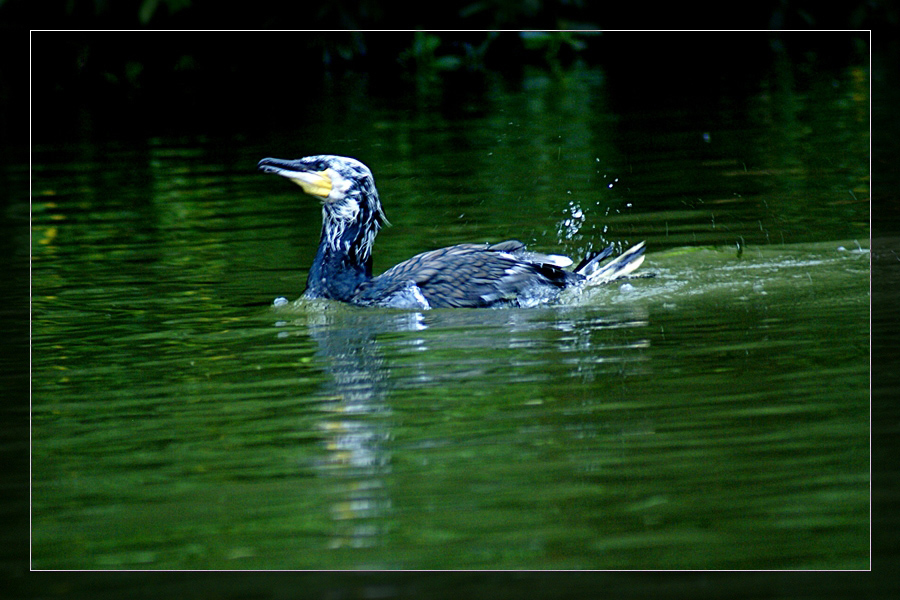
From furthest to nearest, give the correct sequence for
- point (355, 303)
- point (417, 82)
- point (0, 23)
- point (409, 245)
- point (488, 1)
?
point (417, 82) < point (0, 23) < point (488, 1) < point (409, 245) < point (355, 303)

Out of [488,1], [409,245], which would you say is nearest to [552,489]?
[409,245]

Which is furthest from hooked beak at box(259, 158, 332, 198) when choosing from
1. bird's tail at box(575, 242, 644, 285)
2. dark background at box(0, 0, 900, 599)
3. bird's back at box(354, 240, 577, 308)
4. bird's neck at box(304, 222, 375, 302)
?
bird's tail at box(575, 242, 644, 285)

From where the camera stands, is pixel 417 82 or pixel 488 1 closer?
pixel 488 1

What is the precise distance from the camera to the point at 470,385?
6.95m

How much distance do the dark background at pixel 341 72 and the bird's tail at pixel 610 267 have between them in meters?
1.42

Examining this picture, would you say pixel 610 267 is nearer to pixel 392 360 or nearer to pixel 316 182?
pixel 316 182

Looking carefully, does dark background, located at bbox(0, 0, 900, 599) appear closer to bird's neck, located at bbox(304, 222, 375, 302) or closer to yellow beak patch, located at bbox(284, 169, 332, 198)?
yellow beak patch, located at bbox(284, 169, 332, 198)

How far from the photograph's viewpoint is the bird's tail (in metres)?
9.28

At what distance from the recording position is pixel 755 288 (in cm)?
909

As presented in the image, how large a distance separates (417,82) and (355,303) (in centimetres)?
1609

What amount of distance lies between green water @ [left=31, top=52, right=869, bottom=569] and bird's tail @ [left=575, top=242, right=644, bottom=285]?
0.20 metres

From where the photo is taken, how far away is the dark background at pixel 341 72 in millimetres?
4668

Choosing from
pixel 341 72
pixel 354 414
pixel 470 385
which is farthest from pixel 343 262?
pixel 341 72
